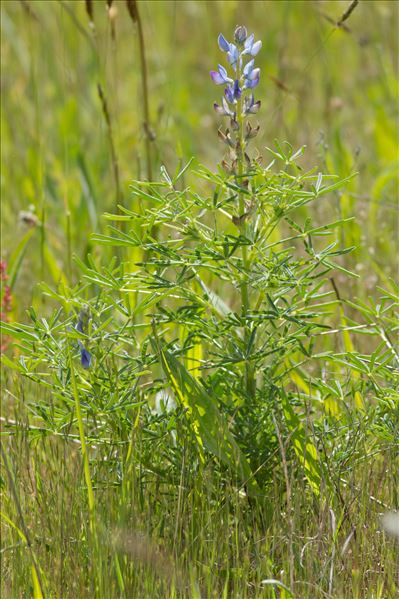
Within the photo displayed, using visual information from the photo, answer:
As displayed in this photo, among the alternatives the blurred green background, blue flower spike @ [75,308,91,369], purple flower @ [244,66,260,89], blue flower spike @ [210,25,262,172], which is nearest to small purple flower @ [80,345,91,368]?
blue flower spike @ [75,308,91,369]

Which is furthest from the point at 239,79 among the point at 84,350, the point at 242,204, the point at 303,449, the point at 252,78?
the point at 303,449

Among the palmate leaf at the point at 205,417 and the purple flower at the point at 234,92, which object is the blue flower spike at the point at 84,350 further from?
the purple flower at the point at 234,92

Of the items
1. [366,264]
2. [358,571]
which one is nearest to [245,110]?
[358,571]

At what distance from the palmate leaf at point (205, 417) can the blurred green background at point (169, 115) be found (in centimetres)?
67

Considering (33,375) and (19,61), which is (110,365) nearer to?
(33,375)

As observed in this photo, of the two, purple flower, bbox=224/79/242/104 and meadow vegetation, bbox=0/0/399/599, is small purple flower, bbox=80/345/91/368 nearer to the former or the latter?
meadow vegetation, bbox=0/0/399/599

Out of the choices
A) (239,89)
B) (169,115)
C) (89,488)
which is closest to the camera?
(89,488)

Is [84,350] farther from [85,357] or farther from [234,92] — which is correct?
[234,92]

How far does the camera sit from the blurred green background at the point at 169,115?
3037 millimetres

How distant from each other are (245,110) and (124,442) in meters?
0.63

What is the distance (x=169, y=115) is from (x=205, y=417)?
140cm

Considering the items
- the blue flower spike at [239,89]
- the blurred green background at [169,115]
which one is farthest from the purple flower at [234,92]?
the blurred green background at [169,115]

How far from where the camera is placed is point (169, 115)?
118 inches

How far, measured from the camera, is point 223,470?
Answer: 1.88 meters
